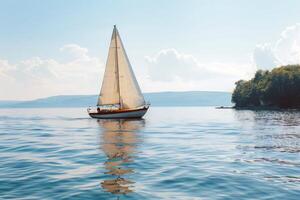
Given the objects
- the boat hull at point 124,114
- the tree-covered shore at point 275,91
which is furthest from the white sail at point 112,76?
the tree-covered shore at point 275,91

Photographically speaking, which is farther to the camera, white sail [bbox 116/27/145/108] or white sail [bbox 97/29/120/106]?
white sail [bbox 97/29/120/106]

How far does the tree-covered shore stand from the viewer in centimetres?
15138

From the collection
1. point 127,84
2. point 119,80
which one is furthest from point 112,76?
point 127,84

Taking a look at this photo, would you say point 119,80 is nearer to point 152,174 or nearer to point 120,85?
point 120,85

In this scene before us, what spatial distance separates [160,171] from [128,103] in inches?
2326

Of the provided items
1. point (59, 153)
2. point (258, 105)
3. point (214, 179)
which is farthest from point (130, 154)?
point (258, 105)

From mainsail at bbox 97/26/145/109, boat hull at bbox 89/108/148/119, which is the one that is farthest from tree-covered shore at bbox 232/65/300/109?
mainsail at bbox 97/26/145/109

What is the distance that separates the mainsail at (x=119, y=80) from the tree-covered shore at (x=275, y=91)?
97.9 m

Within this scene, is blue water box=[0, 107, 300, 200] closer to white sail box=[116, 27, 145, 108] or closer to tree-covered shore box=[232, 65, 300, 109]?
white sail box=[116, 27, 145, 108]

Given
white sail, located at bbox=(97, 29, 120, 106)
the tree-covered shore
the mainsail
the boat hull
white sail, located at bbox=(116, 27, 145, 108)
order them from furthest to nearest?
the tree-covered shore, white sail, located at bbox=(97, 29, 120, 106), the mainsail, white sail, located at bbox=(116, 27, 145, 108), the boat hull

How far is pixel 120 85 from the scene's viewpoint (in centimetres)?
7600

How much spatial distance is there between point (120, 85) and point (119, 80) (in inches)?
45.4

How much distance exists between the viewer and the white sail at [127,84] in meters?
75.8

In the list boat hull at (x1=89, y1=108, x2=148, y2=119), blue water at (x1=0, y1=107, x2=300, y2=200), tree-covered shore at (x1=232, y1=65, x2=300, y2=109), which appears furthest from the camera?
tree-covered shore at (x1=232, y1=65, x2=300, y2=109)
